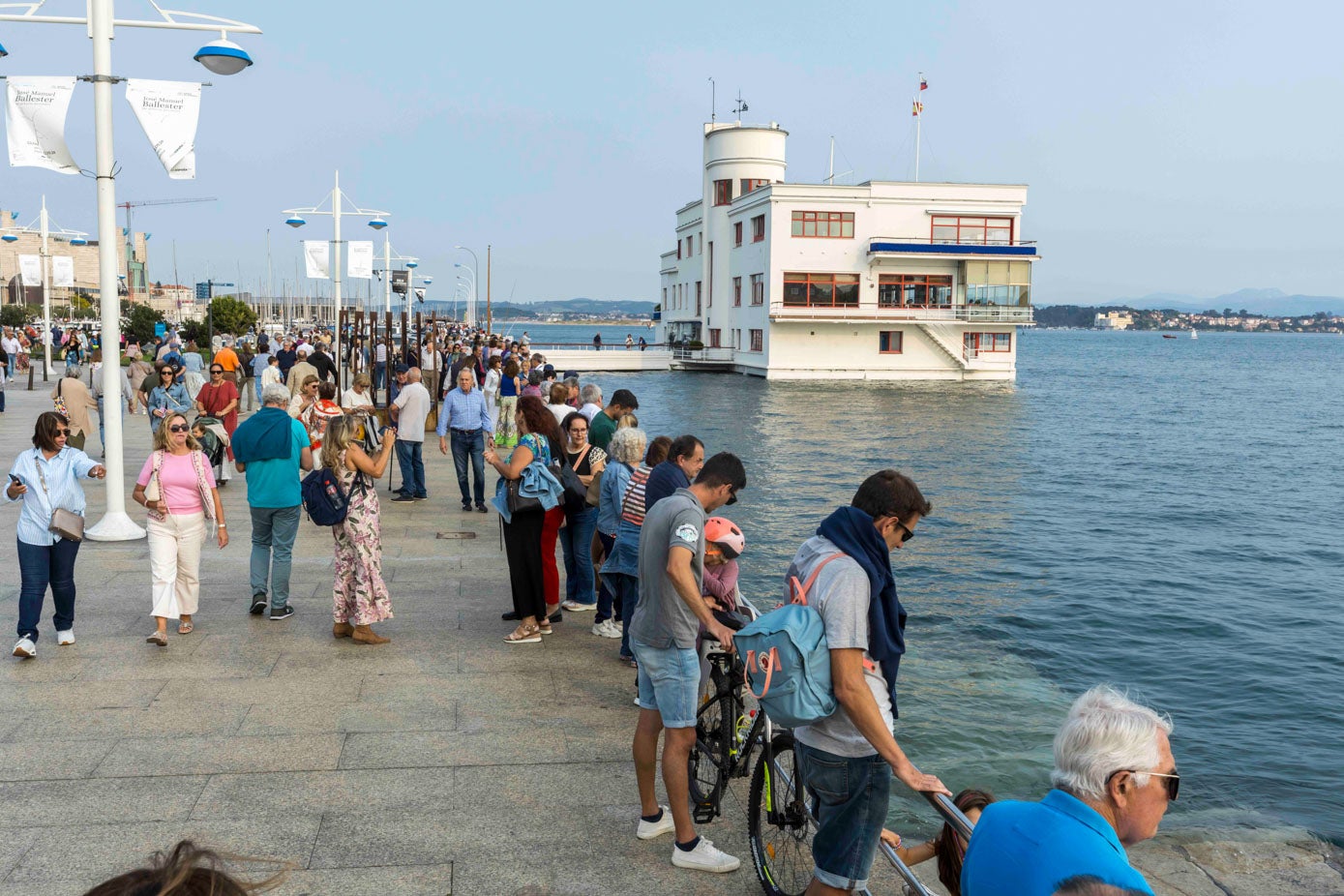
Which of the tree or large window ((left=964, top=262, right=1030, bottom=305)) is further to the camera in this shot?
the tree

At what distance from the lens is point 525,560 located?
27.6 feet

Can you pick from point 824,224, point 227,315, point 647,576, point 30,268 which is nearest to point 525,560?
point 647,576

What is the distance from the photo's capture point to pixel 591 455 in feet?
30.2

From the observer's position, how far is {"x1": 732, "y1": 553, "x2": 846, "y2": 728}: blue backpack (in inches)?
148

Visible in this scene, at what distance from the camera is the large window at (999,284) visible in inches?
2331

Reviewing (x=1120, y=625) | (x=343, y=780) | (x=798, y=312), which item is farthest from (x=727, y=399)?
(x=343, y=780)

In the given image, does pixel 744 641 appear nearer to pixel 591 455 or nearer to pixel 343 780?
pixel 343 780

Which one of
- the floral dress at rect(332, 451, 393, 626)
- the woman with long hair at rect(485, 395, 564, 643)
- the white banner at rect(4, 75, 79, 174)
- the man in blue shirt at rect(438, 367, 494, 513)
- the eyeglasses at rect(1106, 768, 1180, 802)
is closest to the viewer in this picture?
the eyeglasses at rect(1106, 768, 1180, 802)

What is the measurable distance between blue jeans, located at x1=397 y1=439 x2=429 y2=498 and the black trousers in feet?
23.1

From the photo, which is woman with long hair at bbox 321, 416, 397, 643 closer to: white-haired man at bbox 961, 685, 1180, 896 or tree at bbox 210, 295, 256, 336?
white-haired man at bbox 961, 685, 1180, 896

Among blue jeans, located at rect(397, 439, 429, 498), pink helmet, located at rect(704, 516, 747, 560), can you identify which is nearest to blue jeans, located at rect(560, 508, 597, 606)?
pink helmet, located at rect(704, 516, 747, 560)

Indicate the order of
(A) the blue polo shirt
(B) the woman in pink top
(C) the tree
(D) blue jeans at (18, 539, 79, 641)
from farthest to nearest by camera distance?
(C) the tree < (B) the woman in pink top < (D) blue jeans at (18, 539, 79, 641) < (A) the blue polo shirt

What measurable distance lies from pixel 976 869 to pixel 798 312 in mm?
57413

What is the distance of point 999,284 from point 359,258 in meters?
38.5
